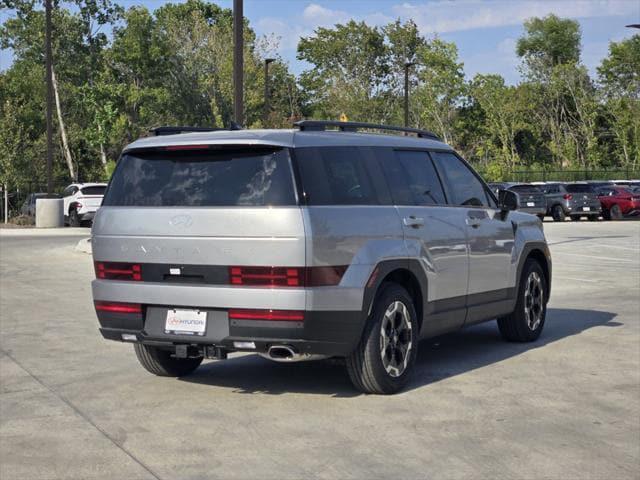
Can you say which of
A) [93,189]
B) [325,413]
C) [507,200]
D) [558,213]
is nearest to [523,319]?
[507,200]

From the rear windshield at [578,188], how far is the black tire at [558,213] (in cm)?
95

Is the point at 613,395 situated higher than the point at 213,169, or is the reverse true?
the point at 213,169

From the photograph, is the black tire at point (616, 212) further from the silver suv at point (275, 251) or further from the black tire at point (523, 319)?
the silver suv at point (275, 251)

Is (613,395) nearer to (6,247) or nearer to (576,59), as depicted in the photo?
(6,247)


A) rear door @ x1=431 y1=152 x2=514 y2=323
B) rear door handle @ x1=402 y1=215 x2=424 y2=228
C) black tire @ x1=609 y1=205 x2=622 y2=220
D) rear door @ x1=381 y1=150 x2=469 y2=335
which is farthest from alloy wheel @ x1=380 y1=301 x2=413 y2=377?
black tire @ x1=609 y1=205 x2=622 y2=220

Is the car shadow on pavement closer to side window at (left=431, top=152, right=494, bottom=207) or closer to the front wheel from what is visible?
Answer: side window at (left=431, top=152, right=494, bottom=207)

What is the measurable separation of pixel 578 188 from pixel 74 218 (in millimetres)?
21251

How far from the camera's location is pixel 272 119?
6272 cm

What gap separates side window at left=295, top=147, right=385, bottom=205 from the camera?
765 cm

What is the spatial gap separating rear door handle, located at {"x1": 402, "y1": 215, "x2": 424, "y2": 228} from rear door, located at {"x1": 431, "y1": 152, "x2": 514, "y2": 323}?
80cm

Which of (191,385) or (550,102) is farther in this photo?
(550,102)

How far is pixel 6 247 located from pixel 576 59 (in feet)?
219

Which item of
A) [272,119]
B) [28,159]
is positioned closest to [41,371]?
[28,159]

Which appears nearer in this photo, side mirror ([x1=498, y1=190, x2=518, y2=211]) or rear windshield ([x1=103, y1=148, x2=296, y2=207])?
rear windshield ([x1=103, y1=148, x2=296, y2=207])
